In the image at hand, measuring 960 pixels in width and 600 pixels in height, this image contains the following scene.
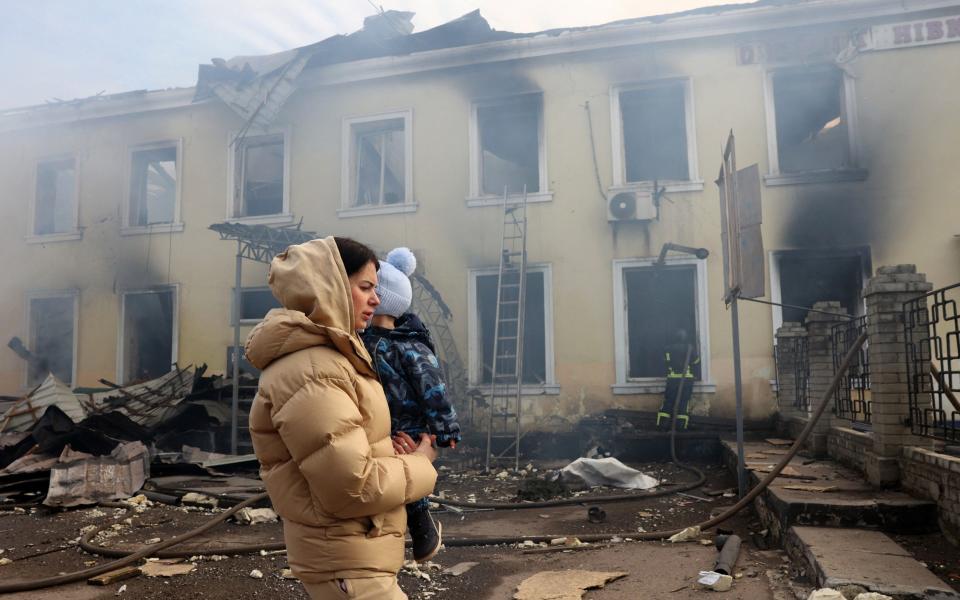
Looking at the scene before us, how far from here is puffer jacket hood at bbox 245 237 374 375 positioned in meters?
1.84

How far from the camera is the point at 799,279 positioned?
11469mm

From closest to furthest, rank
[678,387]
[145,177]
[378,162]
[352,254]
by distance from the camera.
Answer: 1. [352,254]
2. [678,387]
3. [378,162]
4. [145,177]

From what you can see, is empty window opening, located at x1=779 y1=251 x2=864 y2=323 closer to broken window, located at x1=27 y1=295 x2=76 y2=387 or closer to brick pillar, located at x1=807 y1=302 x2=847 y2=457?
brick pillar, located at x1=807 y1=302 x2=847 y2=457

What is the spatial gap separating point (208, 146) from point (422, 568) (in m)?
11.9

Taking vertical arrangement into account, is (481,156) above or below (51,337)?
above

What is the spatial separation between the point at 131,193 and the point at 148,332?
3.10 meters

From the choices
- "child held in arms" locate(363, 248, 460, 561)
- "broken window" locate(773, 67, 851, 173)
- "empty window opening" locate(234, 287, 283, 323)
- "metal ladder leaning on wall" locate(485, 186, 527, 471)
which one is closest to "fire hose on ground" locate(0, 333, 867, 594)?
"child held in arms" locate(363, 248, 460, 561)

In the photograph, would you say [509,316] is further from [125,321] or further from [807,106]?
[125,321]

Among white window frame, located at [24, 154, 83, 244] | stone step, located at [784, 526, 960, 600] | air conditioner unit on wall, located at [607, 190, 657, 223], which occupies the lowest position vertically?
stone step, located at [784, 526, 960, 600]

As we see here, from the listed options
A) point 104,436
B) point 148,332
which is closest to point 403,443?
point 104,436

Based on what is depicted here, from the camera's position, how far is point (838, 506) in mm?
4656

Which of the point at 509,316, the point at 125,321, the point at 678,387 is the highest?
the point at 125,321

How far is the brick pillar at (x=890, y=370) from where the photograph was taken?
5.27 metres

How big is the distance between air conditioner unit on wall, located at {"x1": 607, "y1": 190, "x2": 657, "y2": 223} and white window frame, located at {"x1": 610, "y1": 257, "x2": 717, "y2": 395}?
74 cm
